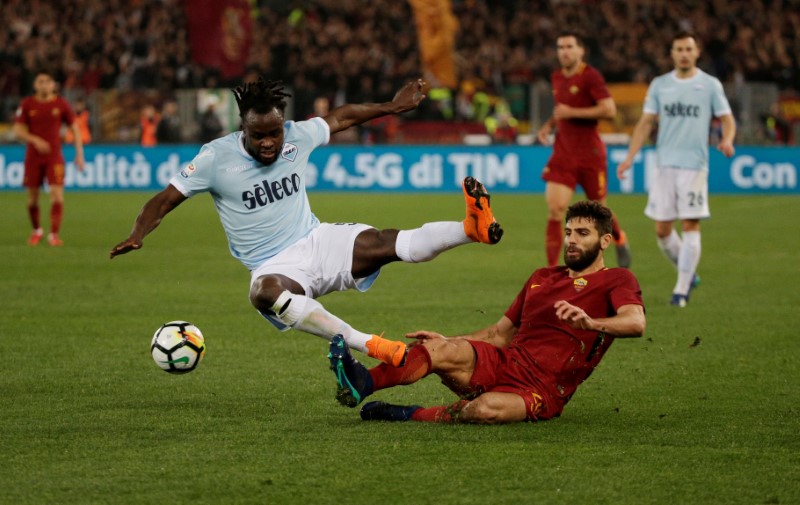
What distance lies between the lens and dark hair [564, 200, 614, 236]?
6.08m

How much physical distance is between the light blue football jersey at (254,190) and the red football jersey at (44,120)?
9.80m

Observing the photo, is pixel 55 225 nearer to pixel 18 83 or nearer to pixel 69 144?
pixel 69 144

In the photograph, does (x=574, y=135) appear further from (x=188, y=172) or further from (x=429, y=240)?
(x=188, y=172)

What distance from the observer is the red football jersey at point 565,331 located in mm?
6098

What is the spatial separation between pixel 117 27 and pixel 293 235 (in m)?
27.1

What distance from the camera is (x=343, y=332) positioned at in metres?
6.31

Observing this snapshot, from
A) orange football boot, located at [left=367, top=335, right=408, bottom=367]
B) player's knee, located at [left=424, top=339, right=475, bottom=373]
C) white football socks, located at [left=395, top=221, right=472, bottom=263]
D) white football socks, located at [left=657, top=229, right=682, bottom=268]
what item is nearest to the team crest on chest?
white football socks, located at [left=395, top=221, right=472, bottom=263]

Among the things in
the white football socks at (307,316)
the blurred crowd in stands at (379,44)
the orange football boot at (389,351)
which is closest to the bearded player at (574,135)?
the white football socks at (307,316)

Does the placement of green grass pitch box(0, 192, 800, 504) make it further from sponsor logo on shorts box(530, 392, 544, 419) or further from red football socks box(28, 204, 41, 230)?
red football socks box(28, 204, 41, 230)

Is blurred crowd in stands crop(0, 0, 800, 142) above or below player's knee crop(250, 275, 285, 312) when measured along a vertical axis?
above

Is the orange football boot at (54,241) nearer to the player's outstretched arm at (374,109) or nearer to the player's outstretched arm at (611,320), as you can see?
the player's outstretched arm at (374,109)

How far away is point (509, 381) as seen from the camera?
20.2 feet

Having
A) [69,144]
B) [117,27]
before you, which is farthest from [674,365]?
[117,27]

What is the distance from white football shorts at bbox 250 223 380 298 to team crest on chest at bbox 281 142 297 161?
44cm
